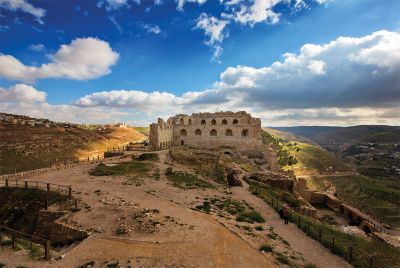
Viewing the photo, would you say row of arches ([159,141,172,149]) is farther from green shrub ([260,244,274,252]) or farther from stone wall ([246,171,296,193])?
green shrub ([260,244,274,252])

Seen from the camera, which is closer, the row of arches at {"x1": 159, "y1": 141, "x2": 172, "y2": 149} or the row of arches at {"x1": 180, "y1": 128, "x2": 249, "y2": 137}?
the row of arches at {"x1": 159, "y1": 141, "x2": 172, "y2": 149}

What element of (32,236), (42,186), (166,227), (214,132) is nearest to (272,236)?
(166,227)

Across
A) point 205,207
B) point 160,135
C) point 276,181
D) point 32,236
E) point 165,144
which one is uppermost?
point 160,135

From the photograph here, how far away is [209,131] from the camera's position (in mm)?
58219

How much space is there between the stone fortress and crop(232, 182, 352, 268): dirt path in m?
31.0

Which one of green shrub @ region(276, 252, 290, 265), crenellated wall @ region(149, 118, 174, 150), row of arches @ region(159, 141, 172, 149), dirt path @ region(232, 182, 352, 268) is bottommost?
dirt path @ region(232, 182, 352, 268)

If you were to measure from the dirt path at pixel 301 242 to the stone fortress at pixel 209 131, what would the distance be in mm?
30951

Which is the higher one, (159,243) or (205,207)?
(205,207)

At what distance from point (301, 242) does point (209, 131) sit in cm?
4303

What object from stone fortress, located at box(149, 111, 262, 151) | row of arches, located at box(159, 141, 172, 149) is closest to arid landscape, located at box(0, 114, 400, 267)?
stone fortress, located at box(149, 111, 262, 151)

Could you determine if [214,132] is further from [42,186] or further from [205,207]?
[205,207]

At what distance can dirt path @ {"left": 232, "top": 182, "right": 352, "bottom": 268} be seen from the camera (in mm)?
13586

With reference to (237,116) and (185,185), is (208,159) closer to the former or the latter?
(185,185)

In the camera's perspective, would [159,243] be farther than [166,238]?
No
